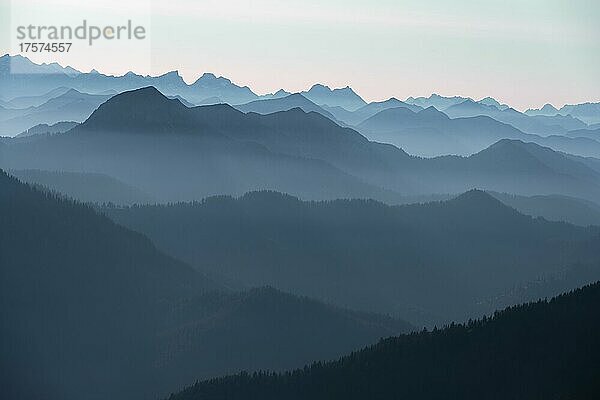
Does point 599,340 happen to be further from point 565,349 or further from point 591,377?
point 591,377

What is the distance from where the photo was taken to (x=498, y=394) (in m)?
185

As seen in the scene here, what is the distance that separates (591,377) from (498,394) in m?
23.1

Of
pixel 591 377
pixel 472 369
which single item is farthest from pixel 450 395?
pixel 591 377

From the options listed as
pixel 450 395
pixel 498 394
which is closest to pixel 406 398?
pixel 450 395

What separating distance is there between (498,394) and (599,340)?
93.9ft

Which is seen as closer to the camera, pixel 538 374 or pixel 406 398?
pixel 538 374

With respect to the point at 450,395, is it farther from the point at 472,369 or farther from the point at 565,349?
the point at 565,349

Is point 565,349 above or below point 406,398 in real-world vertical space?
above

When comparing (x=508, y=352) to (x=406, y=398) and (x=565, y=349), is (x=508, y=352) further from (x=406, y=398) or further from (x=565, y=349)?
(x=406, y=398)

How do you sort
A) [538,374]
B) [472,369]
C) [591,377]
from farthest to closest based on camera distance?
[472,369], [538,374], [591,377]

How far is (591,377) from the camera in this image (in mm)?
171125

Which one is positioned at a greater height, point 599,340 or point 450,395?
point 599,340

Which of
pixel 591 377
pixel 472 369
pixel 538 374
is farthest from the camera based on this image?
pixel 472 369

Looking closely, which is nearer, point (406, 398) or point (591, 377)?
point (591, 377)
